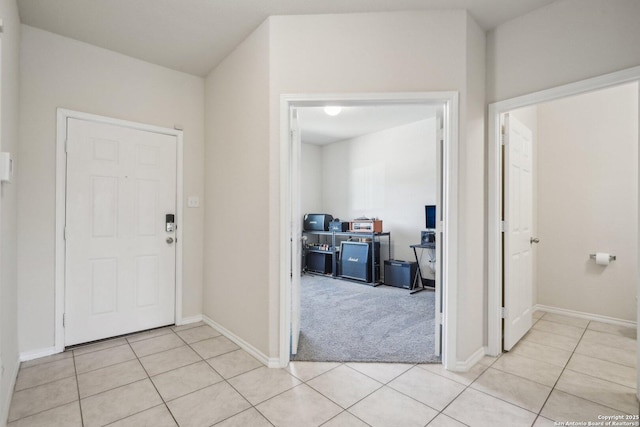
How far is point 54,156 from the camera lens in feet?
8.13

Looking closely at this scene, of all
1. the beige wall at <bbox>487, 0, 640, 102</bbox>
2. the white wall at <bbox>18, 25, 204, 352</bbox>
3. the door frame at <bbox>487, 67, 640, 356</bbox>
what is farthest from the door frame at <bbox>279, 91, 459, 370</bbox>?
the white wall at <bbox>18, 25, 204, 352</bbox>

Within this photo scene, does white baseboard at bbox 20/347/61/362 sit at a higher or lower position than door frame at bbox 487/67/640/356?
lower

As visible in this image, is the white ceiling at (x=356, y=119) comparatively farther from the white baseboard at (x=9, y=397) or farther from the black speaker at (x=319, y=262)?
the white baseboard at (x=9, y=397)

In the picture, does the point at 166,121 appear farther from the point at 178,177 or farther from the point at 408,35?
the point at 408,35

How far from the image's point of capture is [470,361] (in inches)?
88.5

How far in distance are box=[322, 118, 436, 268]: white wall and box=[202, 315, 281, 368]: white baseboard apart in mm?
3187

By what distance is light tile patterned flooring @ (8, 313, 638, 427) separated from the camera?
1691 millimetres

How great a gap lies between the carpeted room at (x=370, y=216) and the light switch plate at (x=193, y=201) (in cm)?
167

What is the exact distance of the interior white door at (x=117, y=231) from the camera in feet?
8.46

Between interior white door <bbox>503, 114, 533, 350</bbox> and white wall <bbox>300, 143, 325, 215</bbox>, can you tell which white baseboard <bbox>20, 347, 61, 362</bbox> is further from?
white wall <bbox>300, 143, 325, 215</bbox>

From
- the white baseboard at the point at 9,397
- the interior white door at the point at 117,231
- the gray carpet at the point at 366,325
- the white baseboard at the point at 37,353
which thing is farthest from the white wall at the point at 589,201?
the white baseboard at the point at 37,353

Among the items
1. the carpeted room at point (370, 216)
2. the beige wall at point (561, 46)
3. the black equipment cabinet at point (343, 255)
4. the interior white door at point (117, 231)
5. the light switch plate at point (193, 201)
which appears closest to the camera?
the beige wall at point (561, 46)

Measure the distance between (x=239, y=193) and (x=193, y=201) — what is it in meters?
0.84

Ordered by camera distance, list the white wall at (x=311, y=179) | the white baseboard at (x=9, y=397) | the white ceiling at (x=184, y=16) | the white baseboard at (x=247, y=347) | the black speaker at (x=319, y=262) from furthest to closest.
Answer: the white wall at (x=311, y=179)
the black speaker at (x=319, y=262)
the white baseboard at (x=247, y=347)
the white ceiling at (x=184, y=16)
the white baseboard at (x=9, y=397)
